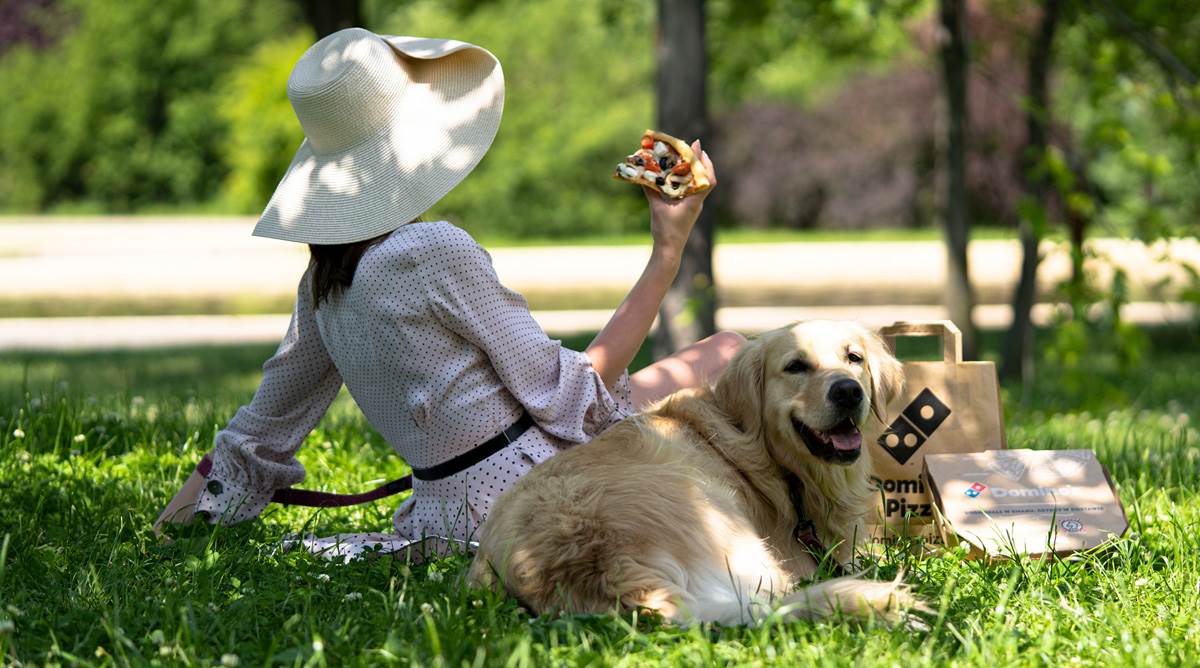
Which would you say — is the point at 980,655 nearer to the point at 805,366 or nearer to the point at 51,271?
the point at 805,366

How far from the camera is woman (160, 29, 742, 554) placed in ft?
10.7

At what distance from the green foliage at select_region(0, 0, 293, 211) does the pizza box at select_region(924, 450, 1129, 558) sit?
101ft

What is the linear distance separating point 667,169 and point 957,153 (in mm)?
5293

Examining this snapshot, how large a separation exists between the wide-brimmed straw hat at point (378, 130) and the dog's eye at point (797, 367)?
41.7 inches

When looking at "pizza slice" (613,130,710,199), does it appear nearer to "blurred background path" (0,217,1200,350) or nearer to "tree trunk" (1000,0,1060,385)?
"tree trunk" (1000,0,1060,385)

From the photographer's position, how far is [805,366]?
3453 millimetres

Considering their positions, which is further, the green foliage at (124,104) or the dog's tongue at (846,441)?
the green foliage at (124,104)

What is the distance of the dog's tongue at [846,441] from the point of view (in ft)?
11.1

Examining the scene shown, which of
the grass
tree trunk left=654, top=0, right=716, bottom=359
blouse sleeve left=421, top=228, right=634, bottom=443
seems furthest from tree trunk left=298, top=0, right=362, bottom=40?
blouse sleeve left=421, top=228, right=634, bottom=443

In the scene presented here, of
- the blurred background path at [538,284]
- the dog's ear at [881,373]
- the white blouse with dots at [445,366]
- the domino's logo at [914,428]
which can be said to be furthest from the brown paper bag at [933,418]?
the blurred background path at [538,284]

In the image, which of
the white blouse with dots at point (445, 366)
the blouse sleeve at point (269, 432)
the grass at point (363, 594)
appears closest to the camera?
the grass at point (363, 594)

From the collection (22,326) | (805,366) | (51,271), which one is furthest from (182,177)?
(805,366)

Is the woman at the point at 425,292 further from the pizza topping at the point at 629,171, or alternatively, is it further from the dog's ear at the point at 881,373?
the dog's ear at the point at 881,373

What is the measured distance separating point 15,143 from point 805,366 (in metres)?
33.1
